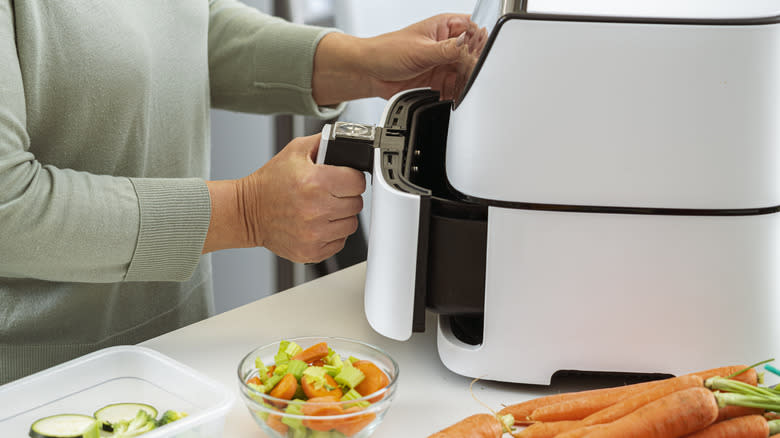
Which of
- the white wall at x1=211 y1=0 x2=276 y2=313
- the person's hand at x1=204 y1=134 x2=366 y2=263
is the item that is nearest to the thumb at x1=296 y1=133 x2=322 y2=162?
the person's hand at x1=204 y1=134 x2=366 y2=263

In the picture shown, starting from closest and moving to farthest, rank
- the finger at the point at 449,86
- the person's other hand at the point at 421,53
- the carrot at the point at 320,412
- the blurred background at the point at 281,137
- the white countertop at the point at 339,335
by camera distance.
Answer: the carrot at the point at 320,412 → the white countertop at the point at 339,335 → the finger at the point at 449,86 → the person's other hand at the point at 421,53 → the blurred background at the point at 281,137

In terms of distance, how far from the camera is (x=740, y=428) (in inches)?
25.4

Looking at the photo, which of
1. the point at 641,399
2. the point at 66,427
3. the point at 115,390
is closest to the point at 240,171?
the point at 115,390

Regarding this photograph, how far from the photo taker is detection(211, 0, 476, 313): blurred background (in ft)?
5.77

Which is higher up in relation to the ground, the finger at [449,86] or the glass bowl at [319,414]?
the finger at [449,86]

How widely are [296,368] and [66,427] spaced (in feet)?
0.71

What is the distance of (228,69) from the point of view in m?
1.32

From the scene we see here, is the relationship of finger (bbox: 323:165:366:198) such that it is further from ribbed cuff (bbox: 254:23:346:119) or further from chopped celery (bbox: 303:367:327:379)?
ribbed cuff (bbox: 254:23:346:119)

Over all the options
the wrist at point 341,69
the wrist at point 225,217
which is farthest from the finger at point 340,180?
the wrist at point 341,69

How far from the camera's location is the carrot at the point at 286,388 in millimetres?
666

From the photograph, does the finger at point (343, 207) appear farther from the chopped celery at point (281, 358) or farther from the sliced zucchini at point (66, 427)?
the sliced zucchini at point (66, 427)

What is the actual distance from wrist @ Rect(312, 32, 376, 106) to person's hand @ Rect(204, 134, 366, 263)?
0.38 meters

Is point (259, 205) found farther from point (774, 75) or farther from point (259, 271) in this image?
point (259, 271)

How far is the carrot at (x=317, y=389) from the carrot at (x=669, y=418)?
24cm
